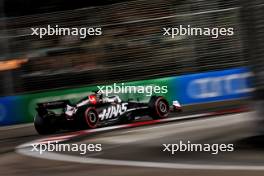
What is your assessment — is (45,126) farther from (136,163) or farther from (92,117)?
(136,163)

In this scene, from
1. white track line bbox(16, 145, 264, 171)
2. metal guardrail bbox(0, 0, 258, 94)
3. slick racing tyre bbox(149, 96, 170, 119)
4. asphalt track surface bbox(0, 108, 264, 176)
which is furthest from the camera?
metal guardrail bbox(0, 0, 258, 94)

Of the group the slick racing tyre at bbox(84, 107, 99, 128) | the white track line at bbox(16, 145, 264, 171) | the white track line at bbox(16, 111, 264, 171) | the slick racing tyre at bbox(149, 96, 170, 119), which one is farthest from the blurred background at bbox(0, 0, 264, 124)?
the white track line at bbox(16, 145, 264, 171)

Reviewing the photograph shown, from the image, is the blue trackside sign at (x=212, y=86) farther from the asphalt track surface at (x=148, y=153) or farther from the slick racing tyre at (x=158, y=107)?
the asphalt track surface at (x=148, y=153)

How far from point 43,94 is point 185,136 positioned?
5243 millimetres

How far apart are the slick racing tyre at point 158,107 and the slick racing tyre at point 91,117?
1100 mm

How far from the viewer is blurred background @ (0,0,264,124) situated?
14250mm

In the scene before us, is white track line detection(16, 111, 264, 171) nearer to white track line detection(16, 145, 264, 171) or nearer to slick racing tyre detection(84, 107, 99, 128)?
white track line detection(16, 145, 264, 171)

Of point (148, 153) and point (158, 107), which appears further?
point (158, 107)

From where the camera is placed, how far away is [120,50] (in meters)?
14.6

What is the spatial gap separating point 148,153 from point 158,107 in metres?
3.95

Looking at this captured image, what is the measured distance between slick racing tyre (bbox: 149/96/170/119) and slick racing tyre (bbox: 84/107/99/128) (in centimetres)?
110

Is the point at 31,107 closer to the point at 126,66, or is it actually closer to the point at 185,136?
the point at 126,66

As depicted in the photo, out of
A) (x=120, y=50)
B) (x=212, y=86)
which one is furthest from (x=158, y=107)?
(x=120, y=50)

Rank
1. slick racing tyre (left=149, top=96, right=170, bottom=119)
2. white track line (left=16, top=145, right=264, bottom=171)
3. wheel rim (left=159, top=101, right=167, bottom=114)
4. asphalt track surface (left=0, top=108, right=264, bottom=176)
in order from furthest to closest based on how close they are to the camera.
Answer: wheel rim (left=159, top=101, right=167, bottom=114), slick racing tyre (left=149, top=96, right=170, bottom=119), asphalt track surface (left=0, top=108, right=264, bottom=176), white track line (left=16, top=145, right=264, bottom=171)
